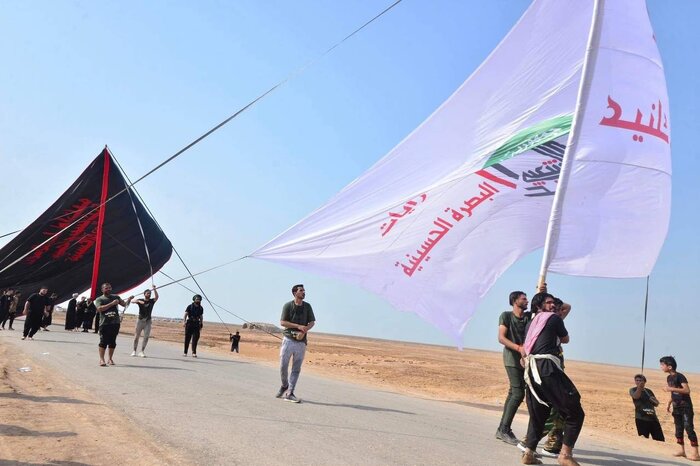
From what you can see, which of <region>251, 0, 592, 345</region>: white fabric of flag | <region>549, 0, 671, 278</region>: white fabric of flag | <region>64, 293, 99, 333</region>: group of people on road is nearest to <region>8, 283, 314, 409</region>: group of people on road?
<region>251, 0, 592, 345</region>: white fabric of flag

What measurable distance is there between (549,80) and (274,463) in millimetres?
6057

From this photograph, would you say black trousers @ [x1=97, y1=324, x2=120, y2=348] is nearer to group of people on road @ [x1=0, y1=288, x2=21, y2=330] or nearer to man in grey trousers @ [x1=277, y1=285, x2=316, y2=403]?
man in grey trousers @ [x1=277, y1=285, x2=316, y2=403]

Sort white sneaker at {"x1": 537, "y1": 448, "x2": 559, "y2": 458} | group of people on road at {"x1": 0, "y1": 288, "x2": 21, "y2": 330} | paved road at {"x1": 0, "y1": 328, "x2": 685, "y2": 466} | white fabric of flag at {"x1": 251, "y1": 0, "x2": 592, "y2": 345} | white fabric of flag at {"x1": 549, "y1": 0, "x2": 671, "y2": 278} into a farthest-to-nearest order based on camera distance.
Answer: group of people on road at {"x1": 0, "y1": 288, "x2": 21, "y2": 330} < white fabric of flag at {"x1": 251, "y1": 0, "x2": 592, "y2": 345} < white fabric of flag at {"x1": 549, "y1": 0, "x2": 671, "y2": 278} < white sneaker at {"x1": 537, "y1": 448, "x2": 559, "y2": 458} < paved road at {"x1": 0, "y1": 328, "x2": 685, "y2": 466}

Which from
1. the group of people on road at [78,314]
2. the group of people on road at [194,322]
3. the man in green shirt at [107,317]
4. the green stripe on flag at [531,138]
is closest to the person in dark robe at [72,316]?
the group of people on road at [78,314]

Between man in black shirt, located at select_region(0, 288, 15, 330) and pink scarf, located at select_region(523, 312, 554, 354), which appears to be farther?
man in black shirt, located at select_region(0, 288, 15, 330)

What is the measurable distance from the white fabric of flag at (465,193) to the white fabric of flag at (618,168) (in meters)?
0.50

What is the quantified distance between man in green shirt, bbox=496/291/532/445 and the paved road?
0.28 meters

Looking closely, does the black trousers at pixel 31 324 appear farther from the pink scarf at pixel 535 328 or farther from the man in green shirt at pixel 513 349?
the pink scarf at pixel 535 328

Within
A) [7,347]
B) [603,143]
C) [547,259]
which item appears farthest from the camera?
[7,347]

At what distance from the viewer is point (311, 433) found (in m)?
6.00

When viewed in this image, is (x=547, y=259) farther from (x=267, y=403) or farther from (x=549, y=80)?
(x=267, y=403)

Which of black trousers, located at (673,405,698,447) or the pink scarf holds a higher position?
the pink scarf

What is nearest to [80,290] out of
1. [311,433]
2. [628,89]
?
[311,433]

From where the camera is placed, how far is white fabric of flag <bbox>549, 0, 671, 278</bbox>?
6.73m
